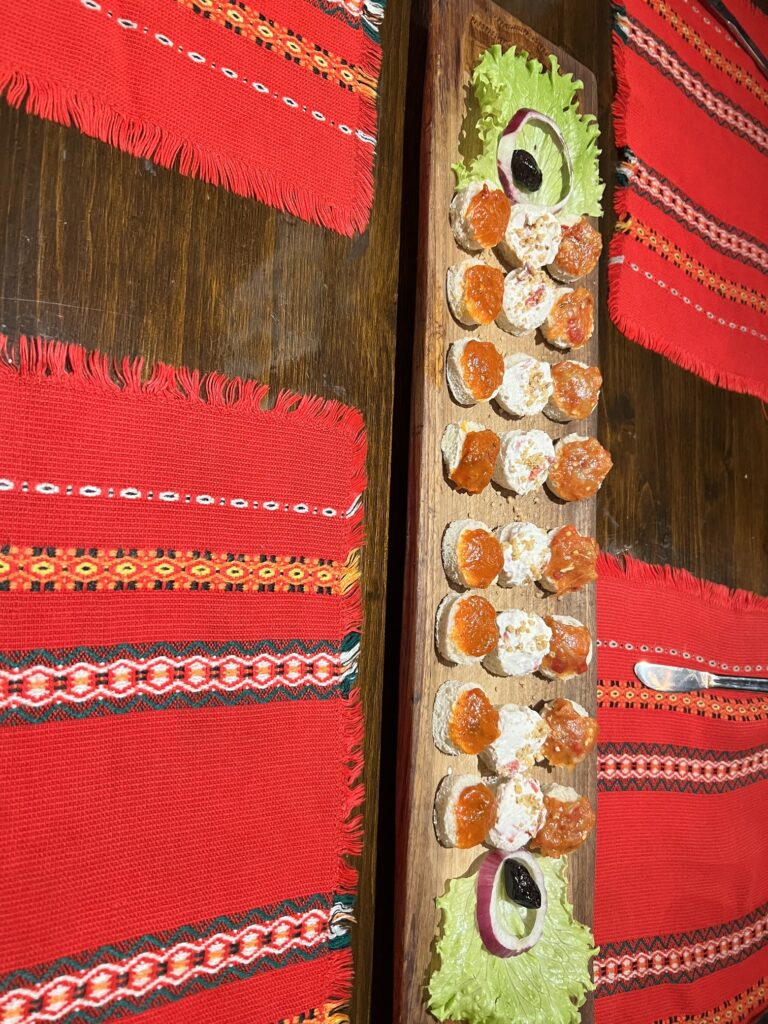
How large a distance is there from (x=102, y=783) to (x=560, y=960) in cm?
66

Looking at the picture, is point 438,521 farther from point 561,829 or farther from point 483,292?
point 561,829

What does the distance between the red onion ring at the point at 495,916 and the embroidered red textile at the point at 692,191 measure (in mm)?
874

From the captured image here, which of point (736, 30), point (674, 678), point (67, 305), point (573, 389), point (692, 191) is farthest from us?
point (736, 30)

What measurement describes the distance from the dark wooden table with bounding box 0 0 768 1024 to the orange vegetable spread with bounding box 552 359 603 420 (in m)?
0.22

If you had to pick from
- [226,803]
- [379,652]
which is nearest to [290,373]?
[379,652]

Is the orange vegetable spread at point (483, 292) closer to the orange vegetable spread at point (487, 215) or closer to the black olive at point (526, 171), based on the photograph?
the orange vegetable spread at point (487, 215)

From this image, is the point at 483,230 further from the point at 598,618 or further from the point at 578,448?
the point at 598,618

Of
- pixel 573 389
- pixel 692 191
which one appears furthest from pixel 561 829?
pixel 692 191

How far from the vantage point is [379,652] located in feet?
3.63

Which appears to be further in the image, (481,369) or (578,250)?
(578,250)

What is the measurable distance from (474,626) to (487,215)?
0.54 metres

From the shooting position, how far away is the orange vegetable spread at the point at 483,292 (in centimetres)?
110

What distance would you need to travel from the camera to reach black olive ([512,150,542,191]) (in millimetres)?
1192

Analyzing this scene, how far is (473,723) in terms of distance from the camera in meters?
1.04
